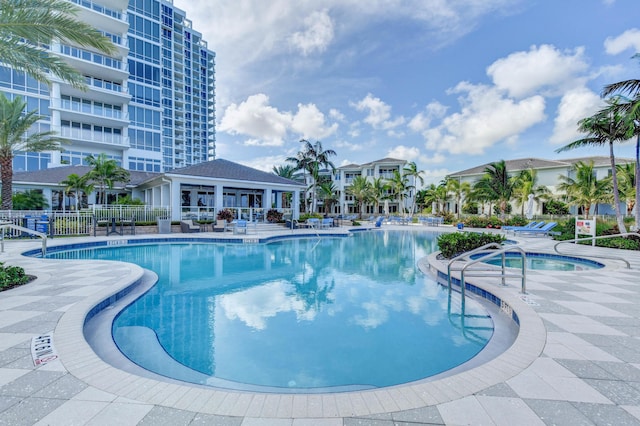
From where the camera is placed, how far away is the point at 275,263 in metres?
10.5

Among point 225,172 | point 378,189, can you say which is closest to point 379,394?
point 225,172

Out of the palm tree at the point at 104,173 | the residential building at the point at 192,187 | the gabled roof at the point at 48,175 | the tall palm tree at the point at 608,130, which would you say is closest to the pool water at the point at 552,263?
the tall palm tree at the point at 608,130

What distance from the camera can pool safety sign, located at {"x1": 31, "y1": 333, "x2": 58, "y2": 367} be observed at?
304 centimetres

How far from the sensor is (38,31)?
22.0 feet

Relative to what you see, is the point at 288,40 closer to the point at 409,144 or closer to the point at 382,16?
the point at 382,16

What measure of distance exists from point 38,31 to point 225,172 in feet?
50.7

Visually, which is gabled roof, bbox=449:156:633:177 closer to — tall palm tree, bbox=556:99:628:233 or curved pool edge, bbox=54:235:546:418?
tall palm tree, bbox=556:99:628:233

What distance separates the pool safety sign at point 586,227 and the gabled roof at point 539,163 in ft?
69.7

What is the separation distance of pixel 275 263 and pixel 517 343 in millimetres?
8058

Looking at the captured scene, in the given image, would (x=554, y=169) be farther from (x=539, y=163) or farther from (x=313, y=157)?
(x=313, y=157)

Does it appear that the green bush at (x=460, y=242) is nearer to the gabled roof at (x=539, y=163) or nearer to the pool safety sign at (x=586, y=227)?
the pool safety sign at (x=586, y=227)

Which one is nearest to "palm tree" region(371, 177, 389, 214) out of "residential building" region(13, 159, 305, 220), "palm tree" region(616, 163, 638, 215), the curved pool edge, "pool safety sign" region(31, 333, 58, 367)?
"residential building" region(13, 159, 305, 220)

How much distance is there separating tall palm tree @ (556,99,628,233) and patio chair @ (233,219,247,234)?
18291mm

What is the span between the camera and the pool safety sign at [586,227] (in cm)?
1319
